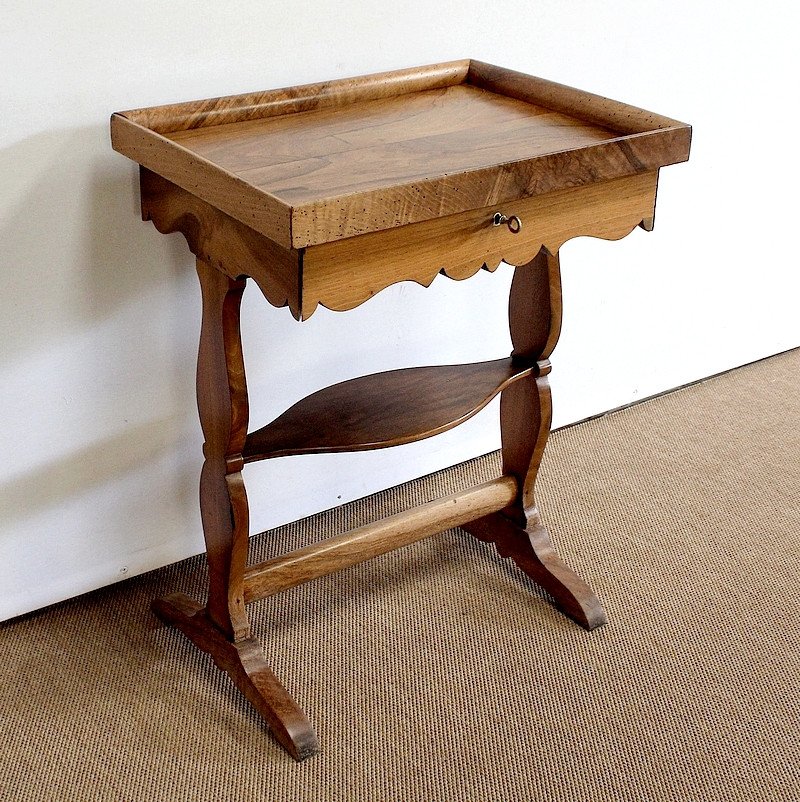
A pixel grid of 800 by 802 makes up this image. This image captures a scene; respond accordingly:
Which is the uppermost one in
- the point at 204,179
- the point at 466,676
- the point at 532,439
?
the point at 204,179

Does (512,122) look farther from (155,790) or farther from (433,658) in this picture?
(155,790)

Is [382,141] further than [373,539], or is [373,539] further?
[373,539]

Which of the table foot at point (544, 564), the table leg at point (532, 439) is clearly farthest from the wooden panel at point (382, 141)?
the table foot at point (544, 564)

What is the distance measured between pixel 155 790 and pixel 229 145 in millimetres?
1067

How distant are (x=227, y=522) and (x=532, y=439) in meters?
0.67

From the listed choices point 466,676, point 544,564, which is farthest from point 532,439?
point 466,676

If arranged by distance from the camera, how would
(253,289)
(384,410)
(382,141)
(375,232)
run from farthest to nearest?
(253,289)
(384,410)
(382,141)
(375,232)

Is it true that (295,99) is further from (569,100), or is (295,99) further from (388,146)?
(569,100)

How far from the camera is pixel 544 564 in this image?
2.21m

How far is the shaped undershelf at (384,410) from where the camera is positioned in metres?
1.85

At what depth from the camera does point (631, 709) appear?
1950 millimetres

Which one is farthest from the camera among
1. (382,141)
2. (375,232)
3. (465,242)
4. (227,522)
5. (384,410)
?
(384,410)

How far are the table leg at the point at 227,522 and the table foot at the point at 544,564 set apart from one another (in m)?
0.62

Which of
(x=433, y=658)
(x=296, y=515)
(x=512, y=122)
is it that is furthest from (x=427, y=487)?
(x=512, y=122)
